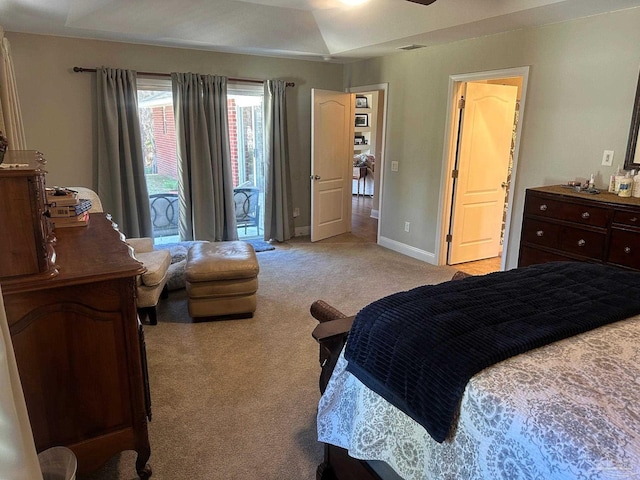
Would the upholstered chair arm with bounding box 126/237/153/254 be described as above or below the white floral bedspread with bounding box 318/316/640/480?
below

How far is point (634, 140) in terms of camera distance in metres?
3.11

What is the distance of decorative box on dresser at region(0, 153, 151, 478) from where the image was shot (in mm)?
1483

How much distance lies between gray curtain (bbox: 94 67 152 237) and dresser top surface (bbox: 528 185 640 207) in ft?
12.8

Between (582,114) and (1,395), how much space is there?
3948 millimetres

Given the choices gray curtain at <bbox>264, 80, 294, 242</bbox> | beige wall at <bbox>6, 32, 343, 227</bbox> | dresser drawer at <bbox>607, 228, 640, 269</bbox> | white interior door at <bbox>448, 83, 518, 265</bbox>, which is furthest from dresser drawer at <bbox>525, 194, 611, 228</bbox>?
beige wall at <bbox>6, 32, 343, 227</bbox>

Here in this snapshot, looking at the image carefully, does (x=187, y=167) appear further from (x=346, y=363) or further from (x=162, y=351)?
(x=346, y=363)

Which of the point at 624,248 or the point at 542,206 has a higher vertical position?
the point at 542,206

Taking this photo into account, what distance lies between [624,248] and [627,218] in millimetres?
194

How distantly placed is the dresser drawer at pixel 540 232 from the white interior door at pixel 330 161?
285cm

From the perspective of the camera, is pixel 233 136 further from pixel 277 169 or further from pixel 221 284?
pixel 221 284

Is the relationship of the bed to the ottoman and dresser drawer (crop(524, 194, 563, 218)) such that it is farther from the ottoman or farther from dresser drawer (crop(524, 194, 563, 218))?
the ottoman

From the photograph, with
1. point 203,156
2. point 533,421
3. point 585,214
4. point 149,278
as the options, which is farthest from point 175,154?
point 533,421

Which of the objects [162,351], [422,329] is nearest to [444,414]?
[422,329]

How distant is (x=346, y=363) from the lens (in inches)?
61.4
